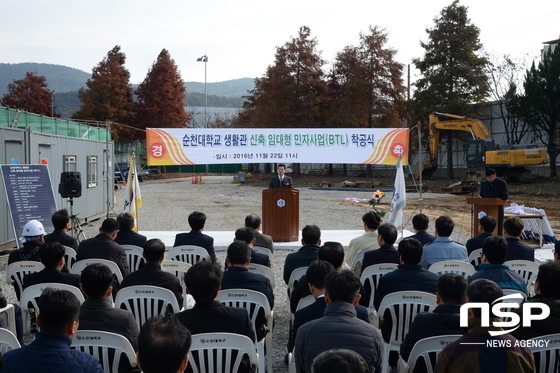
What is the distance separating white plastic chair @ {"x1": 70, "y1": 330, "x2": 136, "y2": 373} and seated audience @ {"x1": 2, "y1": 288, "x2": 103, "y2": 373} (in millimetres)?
377

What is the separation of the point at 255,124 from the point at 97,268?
38.4 metres

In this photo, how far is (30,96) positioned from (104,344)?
6178cm

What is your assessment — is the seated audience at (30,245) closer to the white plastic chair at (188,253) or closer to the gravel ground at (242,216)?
the gravel ground at (242,216)

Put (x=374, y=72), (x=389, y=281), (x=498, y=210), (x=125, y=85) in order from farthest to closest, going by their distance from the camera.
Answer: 1. (x=125, y=85)
2. (x=374, y=72)
3. (x=498, y=210)
4. (x=389, y=281)

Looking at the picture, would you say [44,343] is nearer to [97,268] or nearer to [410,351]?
[97,268]

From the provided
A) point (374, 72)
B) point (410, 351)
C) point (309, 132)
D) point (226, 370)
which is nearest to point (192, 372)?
point (226, 370)

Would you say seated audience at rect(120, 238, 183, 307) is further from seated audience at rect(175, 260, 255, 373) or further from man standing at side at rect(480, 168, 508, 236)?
man standing at side at rect(480, 168, 508, 236)

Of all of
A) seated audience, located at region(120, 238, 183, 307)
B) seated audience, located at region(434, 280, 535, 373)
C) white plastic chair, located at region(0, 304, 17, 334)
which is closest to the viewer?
seated audience, located at region(434, 280, 535, 373)

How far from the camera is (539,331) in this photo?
311cm

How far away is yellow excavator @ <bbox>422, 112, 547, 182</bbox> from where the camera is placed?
28.7 meters

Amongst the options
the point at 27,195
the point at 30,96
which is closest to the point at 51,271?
the point at 27,195

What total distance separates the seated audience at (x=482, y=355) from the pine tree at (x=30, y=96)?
59.9 meters

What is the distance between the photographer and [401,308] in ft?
12.9

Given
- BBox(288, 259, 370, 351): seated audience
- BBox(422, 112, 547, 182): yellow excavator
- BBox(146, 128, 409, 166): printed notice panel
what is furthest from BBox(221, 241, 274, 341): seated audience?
BBox(422, 112, 547, 182): yellow excavator
